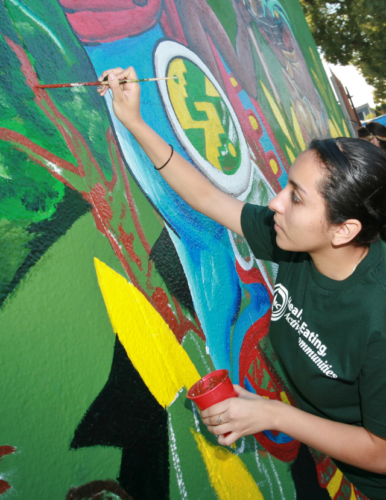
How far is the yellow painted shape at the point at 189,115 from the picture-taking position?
2.23 metres

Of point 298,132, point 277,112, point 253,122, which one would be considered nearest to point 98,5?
point 253,122

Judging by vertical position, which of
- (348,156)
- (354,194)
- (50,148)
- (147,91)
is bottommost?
(354,194)

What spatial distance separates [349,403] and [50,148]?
4.39 feet

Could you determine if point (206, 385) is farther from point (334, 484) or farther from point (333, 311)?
point (334, 484)

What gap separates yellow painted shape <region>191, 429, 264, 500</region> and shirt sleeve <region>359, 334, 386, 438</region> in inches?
24.4

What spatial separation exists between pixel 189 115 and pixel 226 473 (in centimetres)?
178

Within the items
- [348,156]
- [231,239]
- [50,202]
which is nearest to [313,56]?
[231,239]

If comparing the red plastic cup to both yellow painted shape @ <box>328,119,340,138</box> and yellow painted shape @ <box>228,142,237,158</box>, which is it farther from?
yellow painted shape @ <box>328,119,340,138</box>

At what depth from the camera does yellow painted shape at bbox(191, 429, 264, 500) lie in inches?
61.7

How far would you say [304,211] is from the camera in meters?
1.38

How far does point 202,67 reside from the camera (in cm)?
264

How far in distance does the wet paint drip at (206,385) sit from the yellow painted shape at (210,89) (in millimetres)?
1882

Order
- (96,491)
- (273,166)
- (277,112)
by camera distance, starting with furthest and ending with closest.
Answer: (277,112)
(273,166)
(96,491)

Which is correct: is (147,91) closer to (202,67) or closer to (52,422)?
(202,67)
